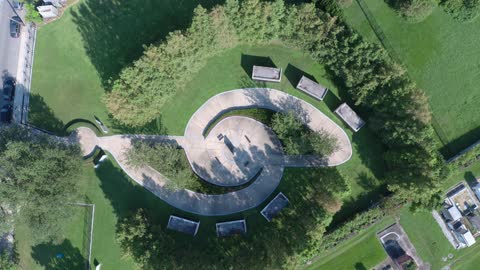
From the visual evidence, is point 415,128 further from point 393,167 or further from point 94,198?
point 94,198

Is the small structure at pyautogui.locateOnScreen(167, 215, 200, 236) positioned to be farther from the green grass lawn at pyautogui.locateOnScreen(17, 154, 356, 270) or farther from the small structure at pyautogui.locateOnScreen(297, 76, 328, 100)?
the small structure at pyautogui.locateOnScreen(297, 76, 328, 100)

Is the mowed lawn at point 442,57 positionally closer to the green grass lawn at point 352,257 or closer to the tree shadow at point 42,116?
the green grass lawn at point 352,257

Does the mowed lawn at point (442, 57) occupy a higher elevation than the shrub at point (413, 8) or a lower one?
lower

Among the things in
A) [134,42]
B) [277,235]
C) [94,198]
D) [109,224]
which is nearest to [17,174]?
[94,198]

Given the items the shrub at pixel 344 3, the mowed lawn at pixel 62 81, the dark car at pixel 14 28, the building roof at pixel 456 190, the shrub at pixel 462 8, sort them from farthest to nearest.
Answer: the dark car at pixel 14 28
the mowed lawn at pixel 62 81
the building roof at pixel 456 190
the shrub at pixel 462 8
the shrub at pixel 344 3

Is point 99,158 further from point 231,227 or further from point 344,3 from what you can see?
point 344,3

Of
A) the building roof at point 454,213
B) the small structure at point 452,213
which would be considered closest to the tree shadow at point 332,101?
the small structure at point 452,213

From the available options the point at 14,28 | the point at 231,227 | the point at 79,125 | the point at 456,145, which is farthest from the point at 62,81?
the point at 456,145
